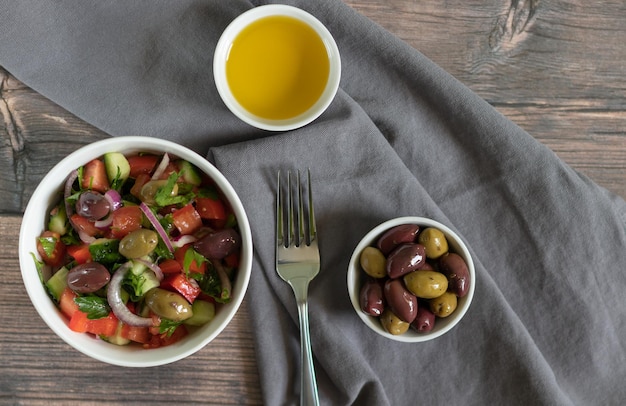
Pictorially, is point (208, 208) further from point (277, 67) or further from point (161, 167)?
point (277, 67)

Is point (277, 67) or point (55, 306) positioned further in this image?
point (277, 67)

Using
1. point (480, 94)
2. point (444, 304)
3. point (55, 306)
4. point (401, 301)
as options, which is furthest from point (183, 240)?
point (480, 94)

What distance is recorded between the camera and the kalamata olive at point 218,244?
1666mm

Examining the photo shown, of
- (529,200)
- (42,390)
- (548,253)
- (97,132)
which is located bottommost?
(42,390)

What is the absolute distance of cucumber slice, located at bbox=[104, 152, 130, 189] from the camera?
5.55 ft

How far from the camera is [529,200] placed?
6.40ft

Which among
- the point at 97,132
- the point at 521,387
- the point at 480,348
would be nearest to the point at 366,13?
the point at 97,132

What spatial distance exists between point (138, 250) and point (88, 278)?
14 centimetres

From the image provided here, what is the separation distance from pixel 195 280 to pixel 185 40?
764 millimetres

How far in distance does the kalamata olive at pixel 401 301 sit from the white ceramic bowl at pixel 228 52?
1.81ft

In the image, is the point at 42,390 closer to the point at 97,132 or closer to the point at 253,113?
the point at 97,132

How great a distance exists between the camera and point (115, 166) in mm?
1692

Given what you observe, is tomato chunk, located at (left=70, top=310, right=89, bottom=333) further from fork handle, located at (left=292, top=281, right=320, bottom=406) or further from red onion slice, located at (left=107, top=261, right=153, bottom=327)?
fork handle, located at (left=292, top=281, right=320, bottom=406)

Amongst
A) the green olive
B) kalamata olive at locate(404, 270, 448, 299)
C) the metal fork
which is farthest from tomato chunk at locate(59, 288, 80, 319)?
kalamata olive at locate(404, 270, 448, 299)
